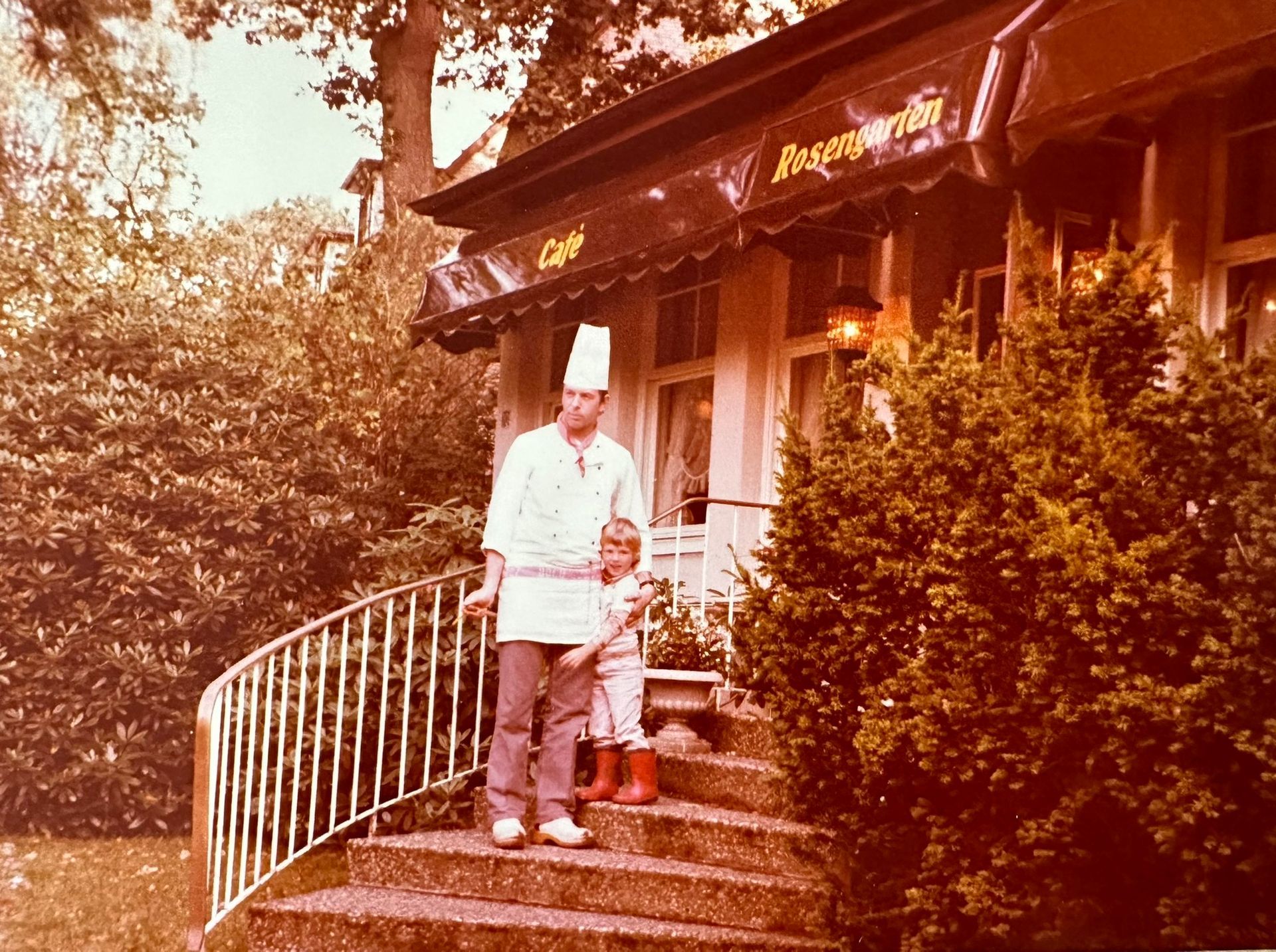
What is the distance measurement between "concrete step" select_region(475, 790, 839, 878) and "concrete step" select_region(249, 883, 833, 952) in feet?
1.05

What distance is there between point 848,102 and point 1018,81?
1006 mm

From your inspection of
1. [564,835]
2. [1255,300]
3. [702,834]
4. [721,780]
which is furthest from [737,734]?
[1255,300]

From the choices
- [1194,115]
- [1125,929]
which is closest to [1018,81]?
[1194,115]

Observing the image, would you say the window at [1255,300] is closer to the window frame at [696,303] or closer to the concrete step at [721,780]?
the concrete step at [721,780]

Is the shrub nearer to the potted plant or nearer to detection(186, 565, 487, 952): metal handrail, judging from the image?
detection(186, 565, 487, 952): metal handrail

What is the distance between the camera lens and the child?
18.1 feet

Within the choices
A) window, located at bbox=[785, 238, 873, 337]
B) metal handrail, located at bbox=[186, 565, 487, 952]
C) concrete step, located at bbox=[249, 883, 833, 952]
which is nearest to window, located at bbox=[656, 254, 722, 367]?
window, located at bbox=[785, 238, 873, 337]

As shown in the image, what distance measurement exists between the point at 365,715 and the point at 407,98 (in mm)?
6846

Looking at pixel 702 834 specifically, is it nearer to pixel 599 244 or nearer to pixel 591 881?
pixel 591 881

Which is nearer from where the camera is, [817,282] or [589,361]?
[589,361]

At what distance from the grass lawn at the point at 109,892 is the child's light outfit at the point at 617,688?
4.93ft

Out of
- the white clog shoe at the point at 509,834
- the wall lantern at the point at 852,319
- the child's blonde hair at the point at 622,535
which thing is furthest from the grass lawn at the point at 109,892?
the wall lantern at the point at 852,319

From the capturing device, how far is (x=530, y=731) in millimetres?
5379

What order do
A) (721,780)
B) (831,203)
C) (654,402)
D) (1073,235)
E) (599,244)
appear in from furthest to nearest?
(654,402) → (599,244) → (1073,235) → (831,203) → (721,780)
